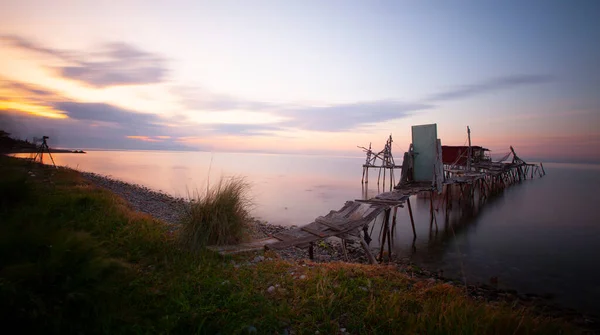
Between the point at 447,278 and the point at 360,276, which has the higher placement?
the point at 360,276

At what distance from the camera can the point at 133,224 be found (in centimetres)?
621

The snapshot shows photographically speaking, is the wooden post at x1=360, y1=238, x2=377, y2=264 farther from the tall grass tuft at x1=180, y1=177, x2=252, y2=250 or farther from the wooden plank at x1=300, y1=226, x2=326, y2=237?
the tall grass tuft at x1=180, y1=177, x2=252, y2=250

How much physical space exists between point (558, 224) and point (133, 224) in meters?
22.3

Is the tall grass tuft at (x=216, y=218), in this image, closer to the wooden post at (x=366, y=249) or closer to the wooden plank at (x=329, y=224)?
the wooden plank at (x=329, y=224)

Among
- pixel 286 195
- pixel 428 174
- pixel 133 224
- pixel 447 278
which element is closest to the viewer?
pixel 133 224

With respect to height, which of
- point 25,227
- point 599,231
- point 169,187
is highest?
point 25,227

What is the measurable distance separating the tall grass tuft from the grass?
27.2 inches

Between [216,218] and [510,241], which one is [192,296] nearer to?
[216,218]

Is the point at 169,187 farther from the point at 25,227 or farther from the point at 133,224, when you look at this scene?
the point at 25,227

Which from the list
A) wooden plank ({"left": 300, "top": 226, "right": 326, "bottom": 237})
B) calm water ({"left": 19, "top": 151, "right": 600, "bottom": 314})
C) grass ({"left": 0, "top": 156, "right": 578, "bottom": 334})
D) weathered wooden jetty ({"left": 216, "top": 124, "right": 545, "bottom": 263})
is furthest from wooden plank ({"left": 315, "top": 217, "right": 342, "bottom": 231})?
grass ({"left": 0, "top": 156, "right": 578, "bottom": 334})

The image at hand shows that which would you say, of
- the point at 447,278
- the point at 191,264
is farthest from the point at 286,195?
the point at 191,264

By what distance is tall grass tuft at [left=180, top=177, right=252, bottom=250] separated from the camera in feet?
17.2

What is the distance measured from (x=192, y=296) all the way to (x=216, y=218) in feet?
7.38

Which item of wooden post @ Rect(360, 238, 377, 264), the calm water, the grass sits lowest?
the calm water
